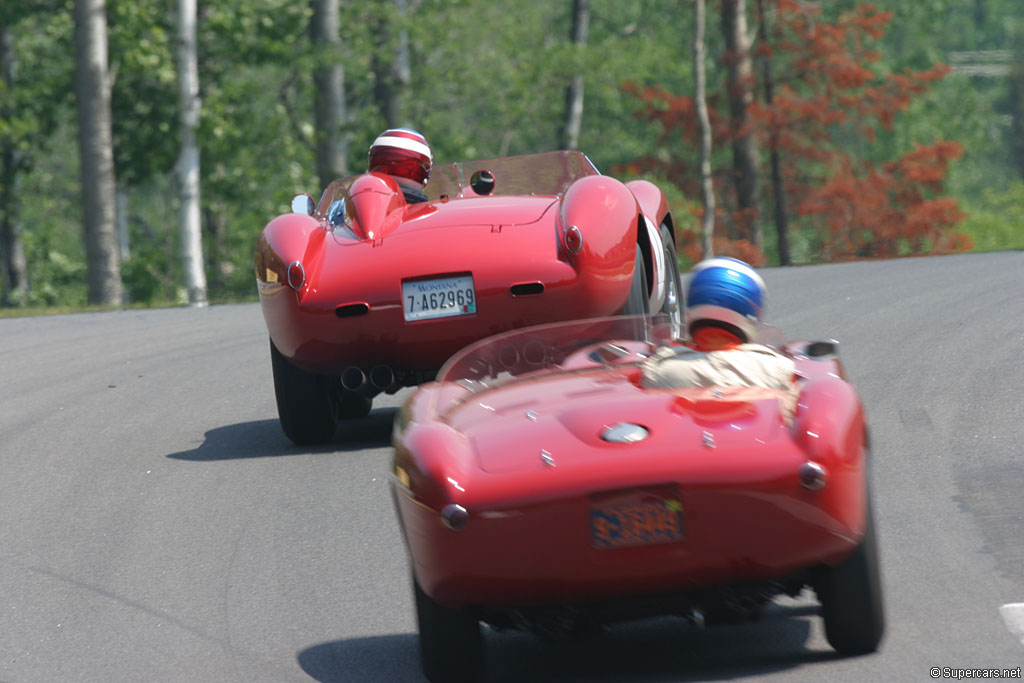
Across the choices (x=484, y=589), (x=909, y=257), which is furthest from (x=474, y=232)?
(x=909, y=257)

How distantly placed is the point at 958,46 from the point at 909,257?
71.1 meters

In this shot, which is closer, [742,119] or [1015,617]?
[1015,617]

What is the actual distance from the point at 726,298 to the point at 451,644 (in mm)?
1491

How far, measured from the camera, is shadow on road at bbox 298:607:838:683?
471 cm

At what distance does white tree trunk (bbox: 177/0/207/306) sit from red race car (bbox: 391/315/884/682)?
71.1 ft

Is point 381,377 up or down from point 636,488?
down

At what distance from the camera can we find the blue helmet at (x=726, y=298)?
5.29 m

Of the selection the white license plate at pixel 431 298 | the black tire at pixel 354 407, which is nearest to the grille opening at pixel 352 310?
the white license plate at pixel 431 298

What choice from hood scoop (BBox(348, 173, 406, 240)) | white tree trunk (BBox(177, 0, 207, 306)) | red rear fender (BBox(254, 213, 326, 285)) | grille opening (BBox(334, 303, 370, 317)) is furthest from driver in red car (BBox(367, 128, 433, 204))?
white tree trunk (BBox(177, 0, 207, 306))

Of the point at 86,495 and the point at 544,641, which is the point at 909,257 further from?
the point at 544,641

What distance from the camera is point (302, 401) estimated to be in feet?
28.2

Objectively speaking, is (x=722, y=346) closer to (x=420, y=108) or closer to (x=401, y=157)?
(x=401, y=157)

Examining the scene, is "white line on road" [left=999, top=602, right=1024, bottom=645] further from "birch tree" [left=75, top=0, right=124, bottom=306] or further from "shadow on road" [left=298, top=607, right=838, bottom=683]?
"birch tree" [left=75, top=0, right=124, bottom=306]

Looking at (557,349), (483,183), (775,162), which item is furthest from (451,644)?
(775,162)
